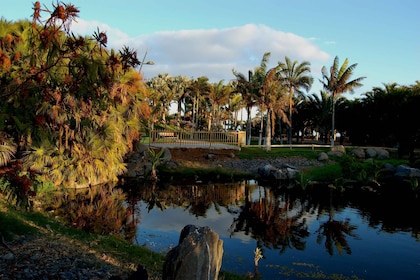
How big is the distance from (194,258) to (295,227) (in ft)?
42.9

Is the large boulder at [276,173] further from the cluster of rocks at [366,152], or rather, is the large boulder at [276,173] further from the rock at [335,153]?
A: the cluster of rocks at [366,152]

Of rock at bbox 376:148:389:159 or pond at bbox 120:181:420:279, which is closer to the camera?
pond at bbox 120:181:420:279

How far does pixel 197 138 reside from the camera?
137ft

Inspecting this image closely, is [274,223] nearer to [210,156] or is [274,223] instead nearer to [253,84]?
[210,156]

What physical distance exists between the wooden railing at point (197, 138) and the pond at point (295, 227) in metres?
11.7

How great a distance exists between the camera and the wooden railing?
130 ft


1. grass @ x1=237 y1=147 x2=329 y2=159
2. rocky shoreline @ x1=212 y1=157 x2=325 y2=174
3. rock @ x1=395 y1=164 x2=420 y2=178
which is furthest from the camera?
grass @ x1=237 y1=147 x2=329 y2=159

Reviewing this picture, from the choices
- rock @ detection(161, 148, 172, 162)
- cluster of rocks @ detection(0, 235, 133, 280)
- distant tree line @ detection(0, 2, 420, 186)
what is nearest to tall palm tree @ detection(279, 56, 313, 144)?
distant tree line @ detection(0, 2, 420, 186)

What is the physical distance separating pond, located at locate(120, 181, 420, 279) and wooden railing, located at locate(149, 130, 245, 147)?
11722 millimetres

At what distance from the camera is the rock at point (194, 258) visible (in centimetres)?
611

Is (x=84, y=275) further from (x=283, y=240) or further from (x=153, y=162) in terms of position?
(x=153, y=162)

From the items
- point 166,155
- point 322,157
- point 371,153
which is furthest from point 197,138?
point 371,153

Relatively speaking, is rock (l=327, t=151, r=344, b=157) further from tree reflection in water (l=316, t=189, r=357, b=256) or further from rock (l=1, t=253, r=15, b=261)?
rock (l=1, t=253, r=15, b=261)

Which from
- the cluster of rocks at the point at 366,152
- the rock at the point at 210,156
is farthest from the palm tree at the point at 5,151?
the cluster of rocks at the point at 366,152
